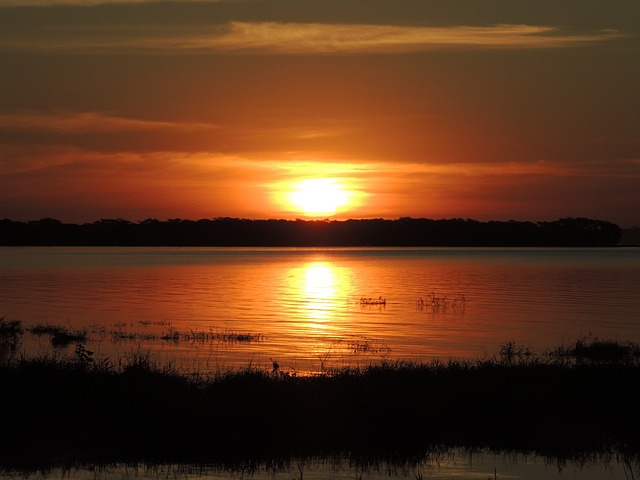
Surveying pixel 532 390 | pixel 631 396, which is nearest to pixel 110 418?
pixel 532 390

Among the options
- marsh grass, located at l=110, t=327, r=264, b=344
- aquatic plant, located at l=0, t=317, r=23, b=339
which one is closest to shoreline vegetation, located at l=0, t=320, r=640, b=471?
marsh grass, located at l=110, t=327, r=264, b=344

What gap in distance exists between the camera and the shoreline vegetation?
1453 centimetres

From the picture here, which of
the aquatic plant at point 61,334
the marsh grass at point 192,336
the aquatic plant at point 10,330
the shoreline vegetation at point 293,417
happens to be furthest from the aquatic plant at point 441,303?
the shoreline vegetation at point 293,417

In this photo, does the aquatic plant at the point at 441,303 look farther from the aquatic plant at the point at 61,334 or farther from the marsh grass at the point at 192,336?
the aquatic plant at the point at 61,334

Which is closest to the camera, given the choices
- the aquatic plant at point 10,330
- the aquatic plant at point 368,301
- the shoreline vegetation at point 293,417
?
the shoreline vegetation at point 293,417

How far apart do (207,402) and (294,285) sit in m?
64.6

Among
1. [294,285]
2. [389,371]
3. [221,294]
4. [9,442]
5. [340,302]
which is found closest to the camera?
[9,442]

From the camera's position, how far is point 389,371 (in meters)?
19.4

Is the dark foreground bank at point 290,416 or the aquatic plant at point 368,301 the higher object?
the dark foreground bank at point 290,416

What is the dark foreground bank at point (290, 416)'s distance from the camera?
14594 mm

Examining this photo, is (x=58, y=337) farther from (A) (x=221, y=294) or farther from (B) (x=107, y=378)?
(A) (x=221, y=294)

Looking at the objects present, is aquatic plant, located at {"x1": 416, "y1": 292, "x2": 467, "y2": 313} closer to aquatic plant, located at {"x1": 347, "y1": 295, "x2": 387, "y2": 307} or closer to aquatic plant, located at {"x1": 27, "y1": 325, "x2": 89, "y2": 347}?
aquatic plant, located at {"x1": 347, "y1": 295, "x2": 387, "y2": 307}

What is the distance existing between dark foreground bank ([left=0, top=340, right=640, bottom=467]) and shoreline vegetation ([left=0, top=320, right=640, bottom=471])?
0.09 ft

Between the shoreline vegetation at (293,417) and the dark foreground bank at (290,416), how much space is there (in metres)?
0.03
